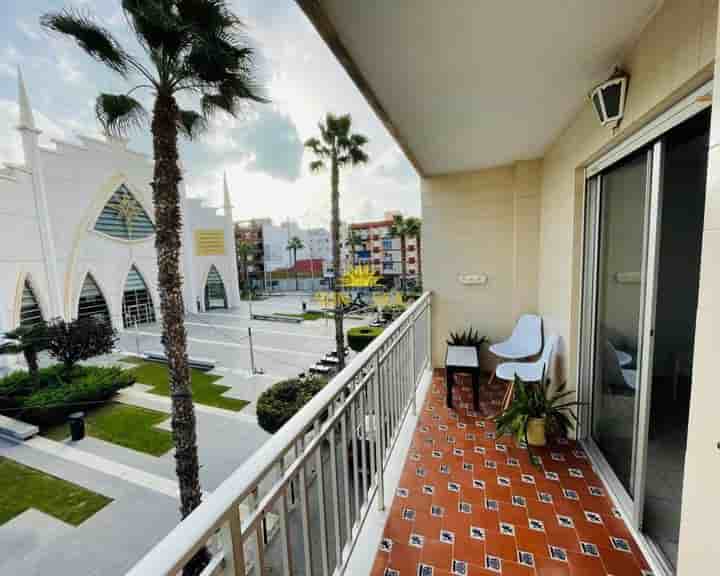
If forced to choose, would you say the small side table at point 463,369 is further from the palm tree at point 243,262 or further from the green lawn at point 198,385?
the palm tree at point 243,262

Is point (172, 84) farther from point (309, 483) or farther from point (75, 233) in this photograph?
point (75, 233)

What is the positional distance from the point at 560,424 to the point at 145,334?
1922 centimetres

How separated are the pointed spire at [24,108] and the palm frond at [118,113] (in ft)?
49.5

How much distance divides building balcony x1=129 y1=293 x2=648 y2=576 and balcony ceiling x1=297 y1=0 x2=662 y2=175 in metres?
1.38

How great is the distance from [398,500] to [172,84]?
490 cm

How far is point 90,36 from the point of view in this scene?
3514mm

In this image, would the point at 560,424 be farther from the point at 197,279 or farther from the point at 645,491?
the point at 197,279

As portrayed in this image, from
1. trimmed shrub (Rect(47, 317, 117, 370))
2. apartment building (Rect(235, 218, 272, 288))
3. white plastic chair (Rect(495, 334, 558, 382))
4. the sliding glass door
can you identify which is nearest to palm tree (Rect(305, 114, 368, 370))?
white plastic chair (Rect(495, 334, 558, 382))

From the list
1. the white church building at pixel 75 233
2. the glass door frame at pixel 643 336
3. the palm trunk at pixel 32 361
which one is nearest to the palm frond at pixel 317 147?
the glass door frame at pixel 643 336

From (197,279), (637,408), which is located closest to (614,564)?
(637,408)

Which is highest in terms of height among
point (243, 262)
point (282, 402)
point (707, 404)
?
point (243, 262)

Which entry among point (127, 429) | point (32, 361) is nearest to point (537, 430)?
point (127, 429)

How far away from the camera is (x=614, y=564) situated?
1377 millimetres

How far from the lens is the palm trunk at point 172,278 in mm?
3785
